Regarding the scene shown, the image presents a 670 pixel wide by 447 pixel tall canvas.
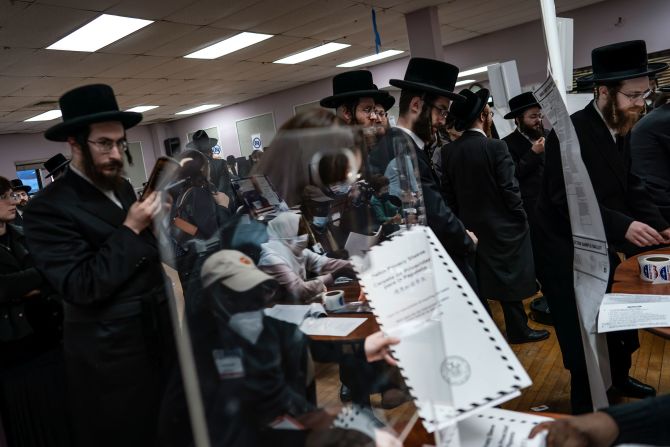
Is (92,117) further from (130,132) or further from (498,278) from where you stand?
(498,278)

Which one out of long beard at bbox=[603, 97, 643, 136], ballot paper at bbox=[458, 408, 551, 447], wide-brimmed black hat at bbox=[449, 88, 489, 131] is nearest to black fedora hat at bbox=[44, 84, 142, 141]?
ballot paper at bbox=[458, 408, 551, 447]

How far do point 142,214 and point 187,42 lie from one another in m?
4.56

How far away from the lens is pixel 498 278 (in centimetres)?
320

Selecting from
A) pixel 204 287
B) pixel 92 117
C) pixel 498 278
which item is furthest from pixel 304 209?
pixel 498 278

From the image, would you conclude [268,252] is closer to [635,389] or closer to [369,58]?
[635,389]

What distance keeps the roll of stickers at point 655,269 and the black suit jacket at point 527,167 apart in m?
1.83

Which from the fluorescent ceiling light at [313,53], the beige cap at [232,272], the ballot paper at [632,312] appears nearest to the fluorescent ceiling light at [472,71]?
the fluorescent ceiling light at [313,53]

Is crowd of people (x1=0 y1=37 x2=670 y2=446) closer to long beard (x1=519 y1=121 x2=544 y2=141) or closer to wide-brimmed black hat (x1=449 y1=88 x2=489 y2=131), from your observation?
wide-brimmed black hat (x1=449 y1=88 x2=489 y2=131)

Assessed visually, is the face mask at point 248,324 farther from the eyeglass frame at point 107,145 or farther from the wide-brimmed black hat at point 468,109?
the wide-brimmed black hat at point 468,109

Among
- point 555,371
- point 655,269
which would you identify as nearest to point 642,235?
point 655,269

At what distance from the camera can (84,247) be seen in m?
1.40

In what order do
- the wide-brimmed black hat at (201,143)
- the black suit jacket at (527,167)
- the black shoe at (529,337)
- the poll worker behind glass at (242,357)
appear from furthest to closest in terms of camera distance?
the black suit jacket at (527,167), the black shoe at (529,337), the wide-brimmed black hat at (201,143), the poll worker behind glass at (242,357)

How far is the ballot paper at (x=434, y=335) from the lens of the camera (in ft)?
2.36

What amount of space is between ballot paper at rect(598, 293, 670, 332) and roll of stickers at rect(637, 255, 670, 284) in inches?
6.5
